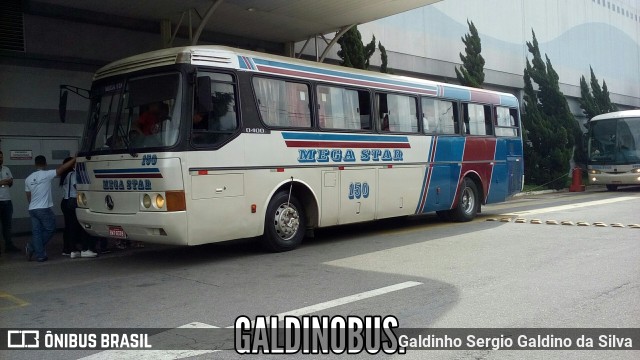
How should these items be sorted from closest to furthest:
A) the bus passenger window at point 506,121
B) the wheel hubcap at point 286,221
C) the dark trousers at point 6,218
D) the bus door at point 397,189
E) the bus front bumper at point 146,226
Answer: the bus front bumper at point 146,226 < the wheel hubcap at point 286,221 < the dark trousers at point 6,218 < the bus door at point 397,189 < the bus passenger window at point 506,121

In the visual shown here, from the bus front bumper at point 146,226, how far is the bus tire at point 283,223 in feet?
5.51

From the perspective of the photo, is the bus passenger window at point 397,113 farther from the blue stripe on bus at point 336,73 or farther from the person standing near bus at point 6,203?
the person standing near bus at point 6,203

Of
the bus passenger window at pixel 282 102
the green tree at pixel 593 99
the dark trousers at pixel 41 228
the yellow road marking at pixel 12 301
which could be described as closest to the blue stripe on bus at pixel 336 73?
the bus passenger window at pixel 282 102

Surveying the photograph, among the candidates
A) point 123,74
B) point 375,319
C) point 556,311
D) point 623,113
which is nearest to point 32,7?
point 123,74

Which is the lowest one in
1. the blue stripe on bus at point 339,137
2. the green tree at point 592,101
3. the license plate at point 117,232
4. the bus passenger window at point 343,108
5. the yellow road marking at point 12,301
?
the yellow road marking at point 12,301

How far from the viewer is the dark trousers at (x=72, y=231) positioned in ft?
32.8

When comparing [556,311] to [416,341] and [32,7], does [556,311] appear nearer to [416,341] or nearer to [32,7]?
[416,341]

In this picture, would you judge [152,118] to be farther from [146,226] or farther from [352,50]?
[352,50]

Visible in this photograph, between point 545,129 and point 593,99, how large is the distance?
27.3 feet

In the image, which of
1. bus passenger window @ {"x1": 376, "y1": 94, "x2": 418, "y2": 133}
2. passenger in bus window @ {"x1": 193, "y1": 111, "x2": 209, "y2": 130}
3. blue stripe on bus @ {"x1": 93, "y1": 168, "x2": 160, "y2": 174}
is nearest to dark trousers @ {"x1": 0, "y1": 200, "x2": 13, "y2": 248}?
blue stripe on bus @ {"x1": 93, "y1": 168, "x2": 160, "y2": 174}

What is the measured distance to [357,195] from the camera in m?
10.9

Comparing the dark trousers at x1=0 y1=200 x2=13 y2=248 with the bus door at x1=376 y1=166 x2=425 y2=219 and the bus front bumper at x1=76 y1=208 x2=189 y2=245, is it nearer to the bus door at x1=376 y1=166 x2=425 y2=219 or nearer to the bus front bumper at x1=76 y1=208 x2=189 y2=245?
the bus front bumper at x1=76 y1=208 x2=189 y2=245

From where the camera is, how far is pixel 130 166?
326 inches

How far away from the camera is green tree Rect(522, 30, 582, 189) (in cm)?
2491
